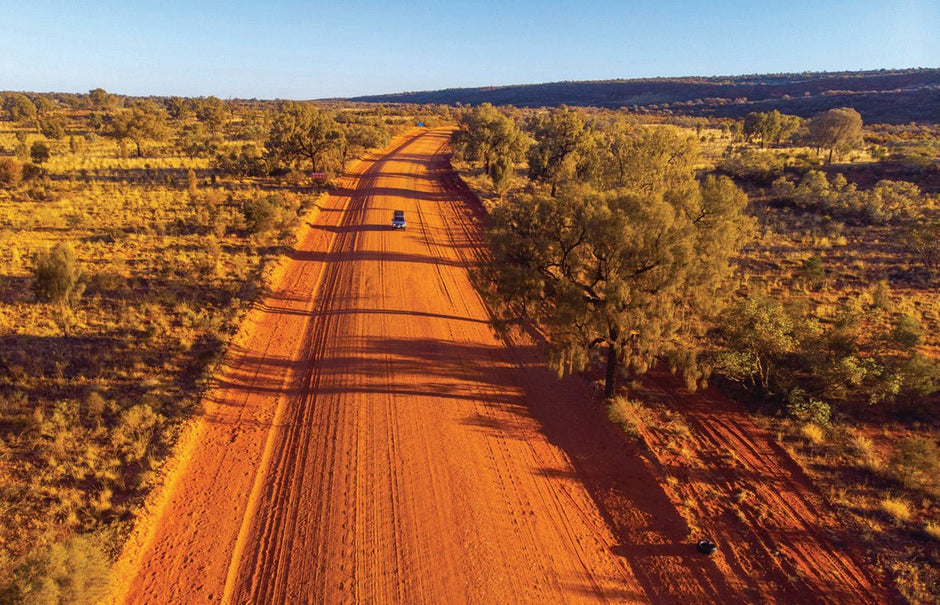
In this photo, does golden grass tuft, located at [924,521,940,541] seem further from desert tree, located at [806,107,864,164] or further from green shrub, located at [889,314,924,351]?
desert tree, located at [806,107,864,164]

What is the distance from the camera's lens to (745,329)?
15.9 metres

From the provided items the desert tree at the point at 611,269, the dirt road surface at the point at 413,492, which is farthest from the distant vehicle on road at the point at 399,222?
the desert tree at the point at 611,269

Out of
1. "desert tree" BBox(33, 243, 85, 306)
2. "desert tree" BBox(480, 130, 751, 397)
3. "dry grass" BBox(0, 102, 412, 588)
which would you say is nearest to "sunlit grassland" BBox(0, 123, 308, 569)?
"dry grass" BBox(0, 102, 412, 588)

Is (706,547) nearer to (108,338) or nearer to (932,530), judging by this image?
(932,530)

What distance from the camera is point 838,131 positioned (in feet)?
159

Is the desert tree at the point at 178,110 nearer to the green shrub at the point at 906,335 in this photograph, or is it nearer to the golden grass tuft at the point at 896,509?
the green shrub at the point at 906,335

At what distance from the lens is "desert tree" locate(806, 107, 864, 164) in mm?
48250

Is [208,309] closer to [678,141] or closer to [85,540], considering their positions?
[85,540]

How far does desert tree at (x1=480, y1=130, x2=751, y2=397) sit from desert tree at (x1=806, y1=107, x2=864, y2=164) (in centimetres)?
4801

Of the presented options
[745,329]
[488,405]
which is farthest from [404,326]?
[745,329]

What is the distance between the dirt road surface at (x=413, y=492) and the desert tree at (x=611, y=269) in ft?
9.46

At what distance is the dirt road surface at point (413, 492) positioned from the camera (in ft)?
29.9

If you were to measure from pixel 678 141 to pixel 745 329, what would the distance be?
1400 centimetres

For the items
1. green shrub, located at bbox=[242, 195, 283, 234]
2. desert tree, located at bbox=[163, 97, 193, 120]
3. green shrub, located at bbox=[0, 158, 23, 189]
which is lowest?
green shrub, located at bbox=[242, 195, 283, 234]
